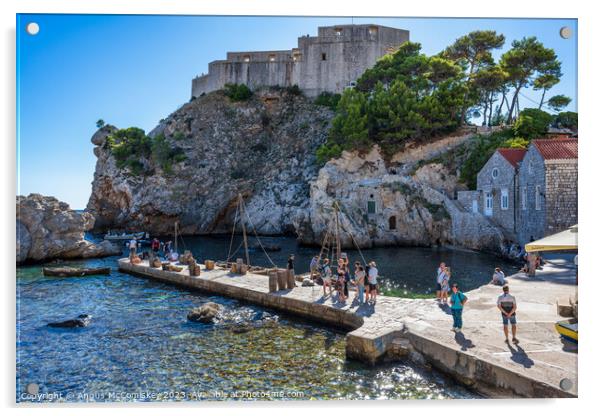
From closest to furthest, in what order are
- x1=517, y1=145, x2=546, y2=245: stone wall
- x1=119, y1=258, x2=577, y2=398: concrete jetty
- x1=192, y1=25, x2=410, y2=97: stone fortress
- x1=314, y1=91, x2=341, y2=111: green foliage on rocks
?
x1=119, y1=258, x2=577, y2=398: concrete jetty → x1=517, y1=145, x2=546, y2=245: stone wall → x1=192, y1=25, x2=410, y2=97: stone fortress → x1=314, y1=91, x2=341, y2=111: green foliage on rocks

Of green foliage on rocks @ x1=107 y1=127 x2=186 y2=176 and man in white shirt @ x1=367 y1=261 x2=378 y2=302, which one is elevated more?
green foliage on rocks @ x1=107 y1=127 x2=186 y2=176

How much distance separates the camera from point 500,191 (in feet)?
90.5

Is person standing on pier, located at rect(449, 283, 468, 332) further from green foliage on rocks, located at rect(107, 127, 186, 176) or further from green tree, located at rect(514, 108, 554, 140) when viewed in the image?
green foliage on rocks, located at rect(107, 127, 186, 176)

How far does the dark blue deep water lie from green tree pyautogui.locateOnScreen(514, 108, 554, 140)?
20.4 metres

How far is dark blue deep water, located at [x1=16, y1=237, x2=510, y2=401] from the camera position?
323 inches

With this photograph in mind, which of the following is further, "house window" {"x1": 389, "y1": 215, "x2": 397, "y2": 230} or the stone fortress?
the stone fortress

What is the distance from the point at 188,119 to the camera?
185ft

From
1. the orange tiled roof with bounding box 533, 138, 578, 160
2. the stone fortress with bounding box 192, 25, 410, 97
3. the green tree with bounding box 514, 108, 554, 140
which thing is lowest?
the orange tiled roof with bounding box 533, 138, 578, 160

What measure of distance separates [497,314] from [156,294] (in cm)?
1372

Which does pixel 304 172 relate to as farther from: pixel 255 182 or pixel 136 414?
pixel 136 414

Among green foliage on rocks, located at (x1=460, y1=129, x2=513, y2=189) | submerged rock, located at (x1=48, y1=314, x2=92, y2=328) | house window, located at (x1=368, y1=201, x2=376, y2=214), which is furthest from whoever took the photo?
house window, located at (x1=368, y1=201, x2=376, y2=214)

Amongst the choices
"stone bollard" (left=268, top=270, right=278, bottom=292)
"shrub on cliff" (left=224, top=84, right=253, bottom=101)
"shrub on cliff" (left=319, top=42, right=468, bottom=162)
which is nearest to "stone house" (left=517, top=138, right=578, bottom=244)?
"stone bollard" (left=268, top=270, right=278, bottom=292)

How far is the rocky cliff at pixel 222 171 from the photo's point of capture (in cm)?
4812

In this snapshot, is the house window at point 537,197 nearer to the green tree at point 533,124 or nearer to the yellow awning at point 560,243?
the green tree at point 533,124
